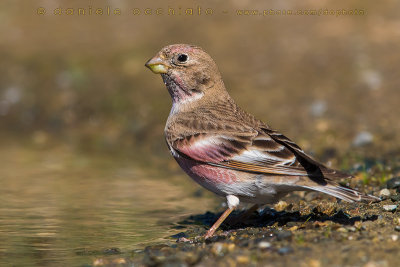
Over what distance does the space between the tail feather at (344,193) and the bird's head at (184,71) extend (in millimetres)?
2222

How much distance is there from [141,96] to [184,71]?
5.53 m

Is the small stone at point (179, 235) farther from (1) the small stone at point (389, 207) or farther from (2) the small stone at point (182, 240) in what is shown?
(1) the small stone at point (389, 207)

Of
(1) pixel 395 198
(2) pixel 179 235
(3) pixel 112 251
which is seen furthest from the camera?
(2) pixel 179 235

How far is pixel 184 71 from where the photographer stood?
8.19 m

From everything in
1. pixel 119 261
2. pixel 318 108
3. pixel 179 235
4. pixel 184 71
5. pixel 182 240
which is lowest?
pixel 179 235

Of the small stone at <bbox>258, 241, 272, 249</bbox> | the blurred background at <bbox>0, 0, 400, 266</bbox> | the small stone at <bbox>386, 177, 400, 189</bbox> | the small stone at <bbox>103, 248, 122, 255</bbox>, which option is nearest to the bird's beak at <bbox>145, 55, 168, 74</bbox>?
the blurred background at <bbox>0, 0, 400, 266</bbox>

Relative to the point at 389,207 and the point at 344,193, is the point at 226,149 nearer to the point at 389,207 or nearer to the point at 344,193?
the point at 344,193

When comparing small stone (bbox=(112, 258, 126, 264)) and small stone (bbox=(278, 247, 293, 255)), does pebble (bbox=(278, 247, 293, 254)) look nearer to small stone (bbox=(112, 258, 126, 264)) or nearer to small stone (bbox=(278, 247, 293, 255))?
small stone (bbox=(278, 247, 293, 255))

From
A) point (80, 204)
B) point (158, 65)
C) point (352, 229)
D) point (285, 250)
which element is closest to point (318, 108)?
point (158, 65)

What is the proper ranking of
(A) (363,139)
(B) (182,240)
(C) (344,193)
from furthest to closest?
(A) (363,139) → (B) (182,240) → (C) (344,193)

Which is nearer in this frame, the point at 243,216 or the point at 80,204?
the point at 243,216

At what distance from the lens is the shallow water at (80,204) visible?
7293 mm

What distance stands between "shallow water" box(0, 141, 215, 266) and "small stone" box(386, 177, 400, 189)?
2377mm

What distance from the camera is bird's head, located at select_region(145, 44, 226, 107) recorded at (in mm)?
8180
